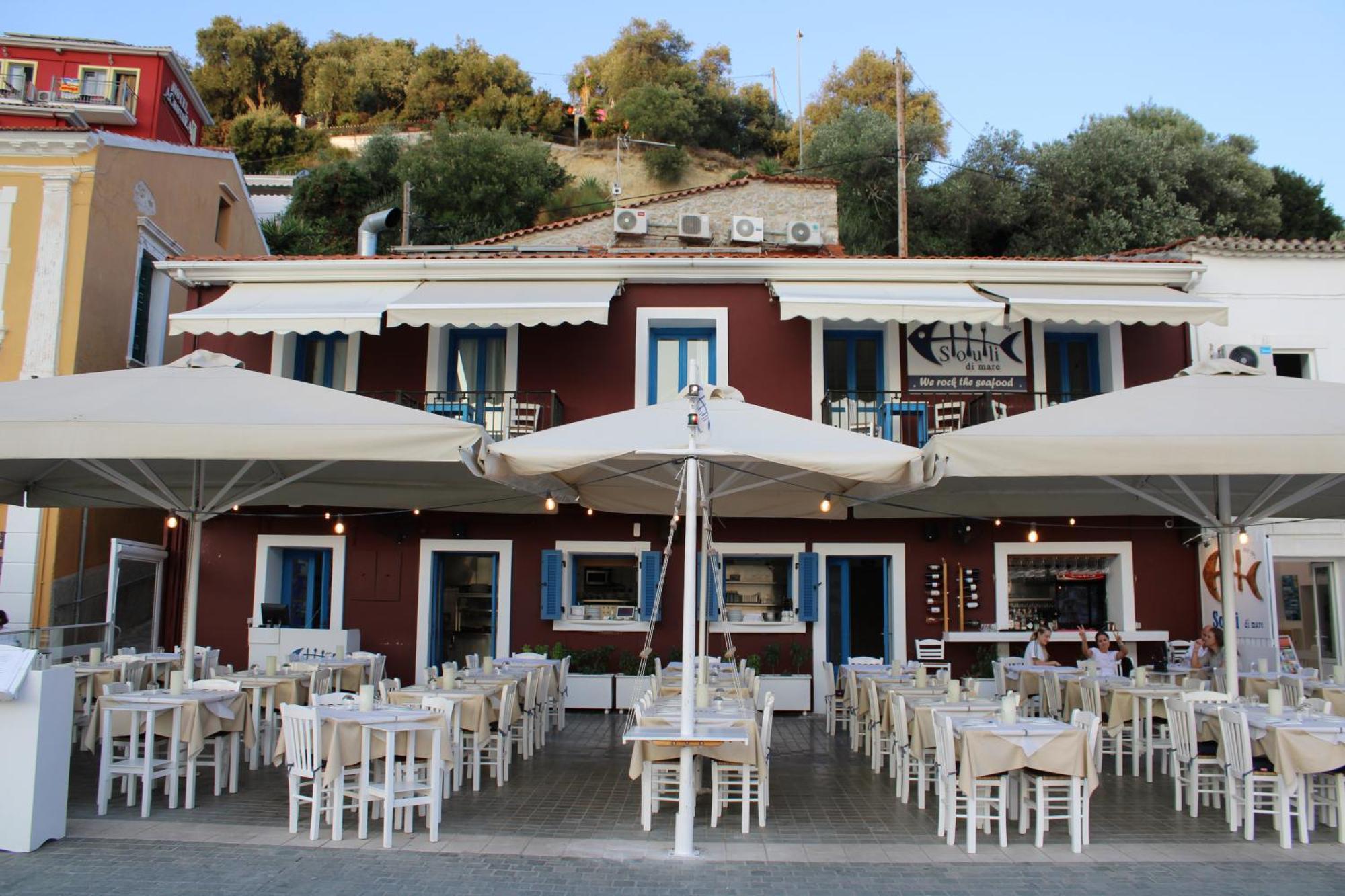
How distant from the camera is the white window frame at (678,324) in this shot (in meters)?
14.5

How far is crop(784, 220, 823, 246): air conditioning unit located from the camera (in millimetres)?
24406

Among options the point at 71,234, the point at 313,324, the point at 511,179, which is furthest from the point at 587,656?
the point at 511,179

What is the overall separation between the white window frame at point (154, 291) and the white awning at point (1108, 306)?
43.8 feet

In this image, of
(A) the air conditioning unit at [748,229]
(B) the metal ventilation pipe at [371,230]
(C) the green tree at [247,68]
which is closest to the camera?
(B) the metal ventilation pipe at [371,230]

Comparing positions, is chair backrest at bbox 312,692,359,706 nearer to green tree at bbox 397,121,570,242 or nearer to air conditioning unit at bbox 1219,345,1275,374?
air conditioning unit at bbox 1219,345,1275,374

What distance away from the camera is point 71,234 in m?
14.9

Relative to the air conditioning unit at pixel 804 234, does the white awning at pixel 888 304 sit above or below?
below

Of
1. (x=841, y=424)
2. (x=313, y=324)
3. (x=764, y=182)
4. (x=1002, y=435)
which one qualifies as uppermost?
(x=764, y=182)

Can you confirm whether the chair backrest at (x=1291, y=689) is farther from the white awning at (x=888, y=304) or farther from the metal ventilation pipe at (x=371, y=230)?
the metal ventilation pipe at (x=371, y=230)

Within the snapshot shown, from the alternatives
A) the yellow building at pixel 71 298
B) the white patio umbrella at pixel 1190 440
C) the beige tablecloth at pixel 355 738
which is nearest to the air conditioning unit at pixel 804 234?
the yellow building at pixel 71 298

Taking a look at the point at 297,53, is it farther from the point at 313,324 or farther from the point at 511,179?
the point at 313,324

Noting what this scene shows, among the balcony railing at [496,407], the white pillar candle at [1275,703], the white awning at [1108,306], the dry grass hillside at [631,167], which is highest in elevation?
the dry grass hillside at [631,167]

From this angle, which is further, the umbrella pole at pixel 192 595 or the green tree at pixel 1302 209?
the green tree at pixel 1302 209

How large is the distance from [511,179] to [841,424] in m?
21.6
